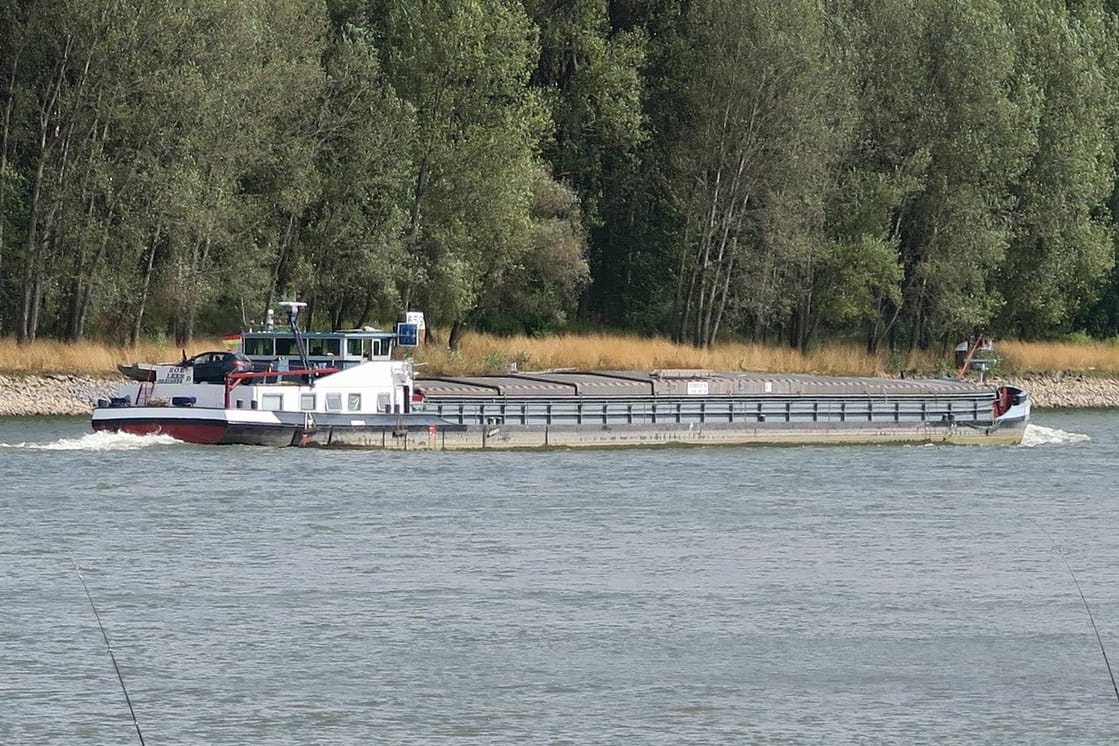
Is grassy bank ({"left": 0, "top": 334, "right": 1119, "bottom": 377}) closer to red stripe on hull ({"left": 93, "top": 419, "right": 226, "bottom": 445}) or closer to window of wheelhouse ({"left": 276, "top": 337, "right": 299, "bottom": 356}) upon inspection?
window of wheelhouse ({"left": 276, "top": 337, "right": 299, "bottom": 356})

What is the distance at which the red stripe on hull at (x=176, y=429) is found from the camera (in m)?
53.8

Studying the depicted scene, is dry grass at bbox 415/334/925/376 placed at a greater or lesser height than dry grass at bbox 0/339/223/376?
greater

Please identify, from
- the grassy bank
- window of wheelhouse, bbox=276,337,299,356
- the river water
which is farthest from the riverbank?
the river water

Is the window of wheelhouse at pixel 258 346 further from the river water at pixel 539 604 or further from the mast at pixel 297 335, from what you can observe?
the river water at pixel 539 604

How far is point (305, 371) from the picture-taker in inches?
2183

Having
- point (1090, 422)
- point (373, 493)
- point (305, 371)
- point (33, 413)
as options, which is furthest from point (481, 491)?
point (1090, 422)

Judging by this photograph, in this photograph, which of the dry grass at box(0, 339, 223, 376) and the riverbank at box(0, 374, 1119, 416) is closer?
the riverbank at box(0, 374, 1119, 416)

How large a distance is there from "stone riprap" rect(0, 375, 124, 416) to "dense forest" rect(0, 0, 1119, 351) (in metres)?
3.50

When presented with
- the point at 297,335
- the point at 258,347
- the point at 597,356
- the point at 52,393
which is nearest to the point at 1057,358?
the point at 597,356

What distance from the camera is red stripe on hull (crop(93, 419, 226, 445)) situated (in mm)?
53844

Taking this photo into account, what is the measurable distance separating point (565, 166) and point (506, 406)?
29368mm

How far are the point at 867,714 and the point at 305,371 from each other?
3293 cm

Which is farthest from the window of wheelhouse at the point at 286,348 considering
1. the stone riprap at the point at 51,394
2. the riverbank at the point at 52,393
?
the riverbank at the point at 52,393

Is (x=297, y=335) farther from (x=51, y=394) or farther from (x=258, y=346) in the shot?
(x=51, y=394)
